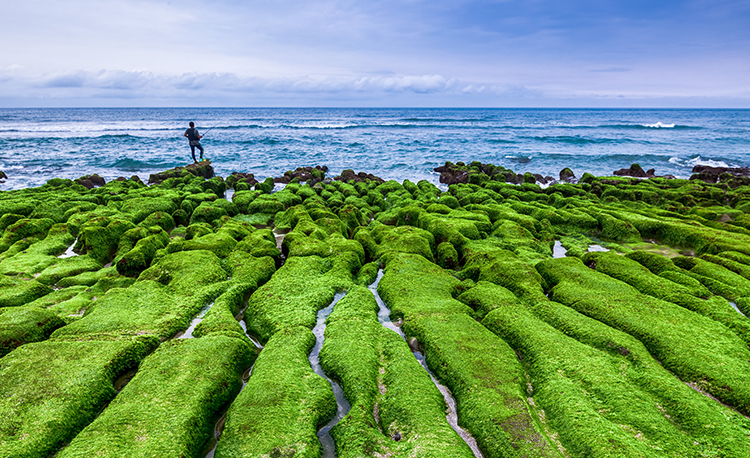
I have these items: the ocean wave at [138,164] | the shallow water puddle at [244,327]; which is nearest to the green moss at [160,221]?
the shallow water puddle at [244,327]

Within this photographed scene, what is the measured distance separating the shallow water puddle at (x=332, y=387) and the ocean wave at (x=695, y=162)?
40179 millimetres

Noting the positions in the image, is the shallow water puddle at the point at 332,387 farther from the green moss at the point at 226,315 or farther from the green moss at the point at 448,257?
the green moss at the point at 448,257

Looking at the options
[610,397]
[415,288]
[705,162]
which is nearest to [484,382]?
[610,397]

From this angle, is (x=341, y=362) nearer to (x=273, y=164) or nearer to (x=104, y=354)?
(x=104, y=354)

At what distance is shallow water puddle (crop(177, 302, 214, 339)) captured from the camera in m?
6.60

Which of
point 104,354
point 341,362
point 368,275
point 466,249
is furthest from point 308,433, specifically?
point 466,249

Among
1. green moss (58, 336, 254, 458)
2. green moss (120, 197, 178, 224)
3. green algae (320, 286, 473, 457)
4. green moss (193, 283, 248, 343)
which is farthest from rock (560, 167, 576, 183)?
green moss (58, 336, 254, 458)

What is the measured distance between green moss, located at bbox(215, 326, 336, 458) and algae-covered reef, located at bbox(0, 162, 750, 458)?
0.08 feet

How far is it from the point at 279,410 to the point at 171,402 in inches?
54.6

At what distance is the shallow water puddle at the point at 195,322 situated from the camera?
6.60 meters

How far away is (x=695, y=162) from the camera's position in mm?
34406

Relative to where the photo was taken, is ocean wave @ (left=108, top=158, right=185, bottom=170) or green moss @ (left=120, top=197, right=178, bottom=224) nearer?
green moss @ (left=120, top=197, right=178, bottom=224)

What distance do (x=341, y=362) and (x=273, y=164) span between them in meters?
29.1

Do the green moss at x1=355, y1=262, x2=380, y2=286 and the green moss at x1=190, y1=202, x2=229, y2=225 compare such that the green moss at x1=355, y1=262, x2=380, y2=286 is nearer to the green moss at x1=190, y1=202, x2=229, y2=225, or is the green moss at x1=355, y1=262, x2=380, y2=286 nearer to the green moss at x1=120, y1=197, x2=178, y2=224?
the green moss at x1=190, y1=202, x2=229, y2=225
